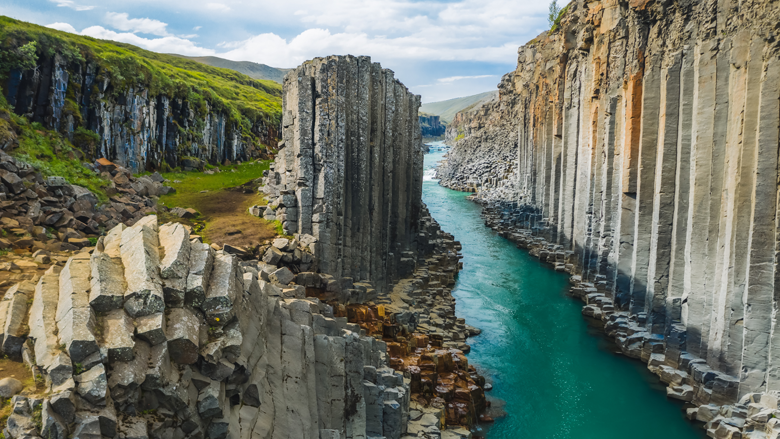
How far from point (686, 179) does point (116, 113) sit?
2498 cm

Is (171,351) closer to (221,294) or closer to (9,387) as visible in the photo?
(221,294)

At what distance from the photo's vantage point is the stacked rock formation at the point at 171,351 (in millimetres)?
6367

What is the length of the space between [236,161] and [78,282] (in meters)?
33.0

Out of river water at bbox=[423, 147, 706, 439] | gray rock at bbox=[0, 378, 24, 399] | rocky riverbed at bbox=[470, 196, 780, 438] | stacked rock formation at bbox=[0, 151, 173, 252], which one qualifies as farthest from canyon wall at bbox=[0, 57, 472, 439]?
rocky riverbed at bbox=[470, 196, 780, 438]

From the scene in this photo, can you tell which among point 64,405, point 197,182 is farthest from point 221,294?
point 197,182

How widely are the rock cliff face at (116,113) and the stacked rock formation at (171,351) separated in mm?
15062

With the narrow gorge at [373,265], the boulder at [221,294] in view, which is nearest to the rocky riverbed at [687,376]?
the narrow gorge at [373,265]

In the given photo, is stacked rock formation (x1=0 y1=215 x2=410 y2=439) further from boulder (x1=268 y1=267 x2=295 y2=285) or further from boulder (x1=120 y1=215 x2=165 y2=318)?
boulder (x1=268 y1=267 x2=295 y2=285)

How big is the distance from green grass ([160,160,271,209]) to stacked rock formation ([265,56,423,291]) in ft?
14.4

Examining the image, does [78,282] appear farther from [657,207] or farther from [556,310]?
[556,310]

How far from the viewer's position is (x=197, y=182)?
91.5ft

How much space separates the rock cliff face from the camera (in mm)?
21000

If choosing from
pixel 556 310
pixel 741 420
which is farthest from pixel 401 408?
pixel 556 310

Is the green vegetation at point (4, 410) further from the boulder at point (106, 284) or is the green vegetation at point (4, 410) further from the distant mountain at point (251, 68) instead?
the distant mountain at point (251, 68)
